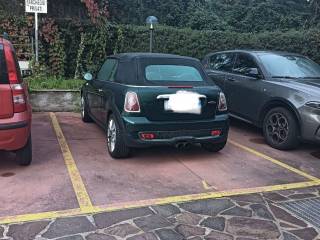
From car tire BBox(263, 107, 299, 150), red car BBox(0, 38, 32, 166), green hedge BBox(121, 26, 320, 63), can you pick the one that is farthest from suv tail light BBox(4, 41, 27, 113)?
green hedge BBox(121, 26, 320, 63)

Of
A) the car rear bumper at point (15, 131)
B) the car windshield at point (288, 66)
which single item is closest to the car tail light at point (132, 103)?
the car rear bumper at point (15, 131)

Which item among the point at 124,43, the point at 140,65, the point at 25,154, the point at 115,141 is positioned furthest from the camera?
the point at 124,43

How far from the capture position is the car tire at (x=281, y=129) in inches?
247

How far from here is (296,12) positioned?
18984mm

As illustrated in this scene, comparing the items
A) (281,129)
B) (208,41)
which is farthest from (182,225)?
(208,41)

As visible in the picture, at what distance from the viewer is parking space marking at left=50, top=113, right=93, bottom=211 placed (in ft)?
13.8

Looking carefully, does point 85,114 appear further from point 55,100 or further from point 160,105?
point 160,105

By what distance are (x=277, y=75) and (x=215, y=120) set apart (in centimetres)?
203

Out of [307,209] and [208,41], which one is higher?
[208,41]

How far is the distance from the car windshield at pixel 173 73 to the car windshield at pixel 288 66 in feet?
5.89

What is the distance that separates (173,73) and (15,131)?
7.48ft

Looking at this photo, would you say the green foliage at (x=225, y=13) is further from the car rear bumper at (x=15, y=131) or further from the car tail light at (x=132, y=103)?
the car rear bumper at (x=15, y=131)

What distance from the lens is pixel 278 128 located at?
6.56m

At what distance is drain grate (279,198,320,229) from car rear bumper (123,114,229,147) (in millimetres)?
1557
